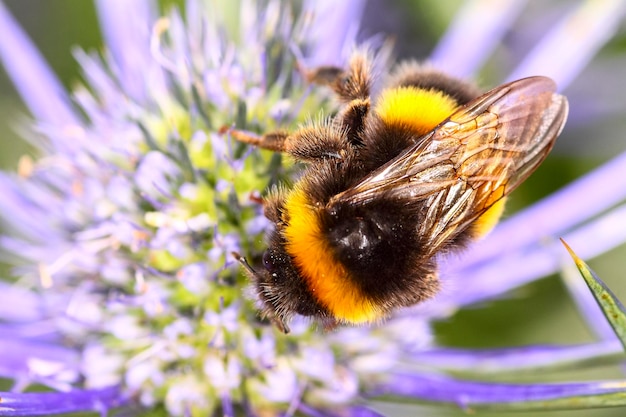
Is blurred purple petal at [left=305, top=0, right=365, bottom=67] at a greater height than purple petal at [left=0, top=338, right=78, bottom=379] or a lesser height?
greater

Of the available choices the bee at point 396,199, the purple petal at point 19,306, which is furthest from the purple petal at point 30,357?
the bee at point 396,199

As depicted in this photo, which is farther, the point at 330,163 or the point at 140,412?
the point at 140,412

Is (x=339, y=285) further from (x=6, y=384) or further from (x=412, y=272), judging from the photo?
(x=6, y=384)

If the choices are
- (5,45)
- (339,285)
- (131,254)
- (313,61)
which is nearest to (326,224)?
(339,285)

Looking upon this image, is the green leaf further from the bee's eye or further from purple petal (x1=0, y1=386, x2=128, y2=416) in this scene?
purple petal (x1=0, y1=386, x2=128, y2=416)

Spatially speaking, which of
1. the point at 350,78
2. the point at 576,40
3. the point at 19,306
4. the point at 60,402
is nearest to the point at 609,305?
the point at 350,78

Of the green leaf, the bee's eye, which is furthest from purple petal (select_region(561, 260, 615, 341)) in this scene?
the bee's eye
